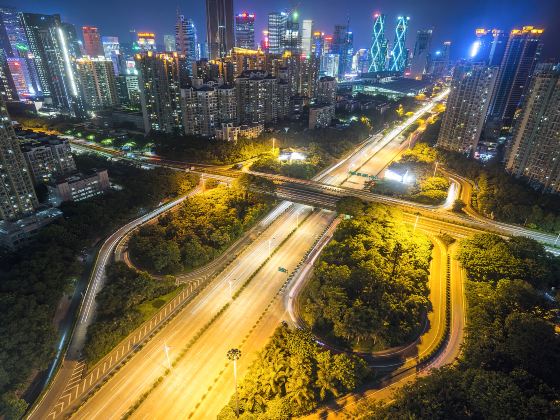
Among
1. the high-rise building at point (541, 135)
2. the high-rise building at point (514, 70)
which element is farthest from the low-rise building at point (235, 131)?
the high-rise building at point (514, 70)

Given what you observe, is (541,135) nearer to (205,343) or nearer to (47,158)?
(205,343)

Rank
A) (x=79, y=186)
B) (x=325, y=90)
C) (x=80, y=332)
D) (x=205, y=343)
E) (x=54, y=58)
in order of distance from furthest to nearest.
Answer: (x=325, y=90)
(x=54, y=58)
(x=79, y=186)
(x=80, y=332)
(x=205, y=343)

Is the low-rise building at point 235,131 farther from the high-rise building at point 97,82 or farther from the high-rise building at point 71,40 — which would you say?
the high-rise building at point 71,40

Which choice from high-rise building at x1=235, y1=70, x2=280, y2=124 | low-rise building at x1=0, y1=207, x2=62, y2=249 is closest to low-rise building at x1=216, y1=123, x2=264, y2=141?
high-rise building at x1=235, y1=70, x2=280, y2=124

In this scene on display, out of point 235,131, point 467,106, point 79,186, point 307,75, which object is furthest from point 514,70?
point 79,186

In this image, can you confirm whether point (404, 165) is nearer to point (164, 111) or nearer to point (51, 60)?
point (164, 111)
